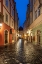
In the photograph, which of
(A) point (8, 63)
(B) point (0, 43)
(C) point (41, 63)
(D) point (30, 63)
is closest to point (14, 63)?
(A) point (8, 63)

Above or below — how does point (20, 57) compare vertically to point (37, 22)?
below

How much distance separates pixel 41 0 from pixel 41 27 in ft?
14.0

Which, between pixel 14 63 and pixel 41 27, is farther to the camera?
pixel 41 27

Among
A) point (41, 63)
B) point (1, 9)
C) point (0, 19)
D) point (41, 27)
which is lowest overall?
point (41, 63)

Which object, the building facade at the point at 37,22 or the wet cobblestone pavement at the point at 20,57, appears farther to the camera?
the building facade at the point at 37,22

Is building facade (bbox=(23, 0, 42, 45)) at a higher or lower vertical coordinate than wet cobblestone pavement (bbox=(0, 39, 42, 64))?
higher

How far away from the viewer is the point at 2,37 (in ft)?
73.5

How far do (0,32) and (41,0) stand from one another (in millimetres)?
8349

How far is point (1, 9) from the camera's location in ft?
71.4

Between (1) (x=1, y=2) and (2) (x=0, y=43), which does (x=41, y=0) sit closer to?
(1) (x=1, y=2)

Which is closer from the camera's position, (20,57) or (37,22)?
(20,57)

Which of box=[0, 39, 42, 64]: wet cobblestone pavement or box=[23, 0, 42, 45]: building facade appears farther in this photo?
box=[23, 0, 42, 45]: building facade

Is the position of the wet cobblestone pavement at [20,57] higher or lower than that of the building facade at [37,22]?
lower

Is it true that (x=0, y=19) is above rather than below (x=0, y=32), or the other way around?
above
